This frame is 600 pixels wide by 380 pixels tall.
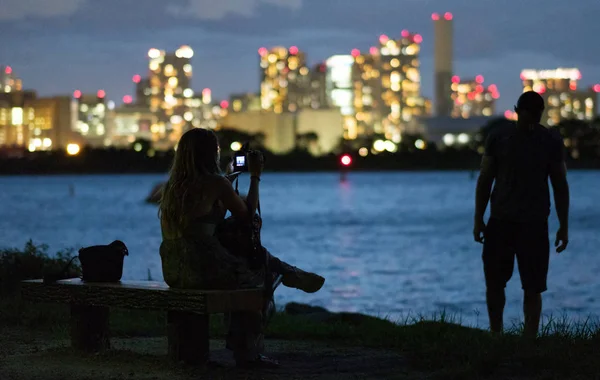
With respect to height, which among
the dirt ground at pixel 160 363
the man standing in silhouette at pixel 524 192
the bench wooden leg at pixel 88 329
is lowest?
the dirt ground at pixel 160 363

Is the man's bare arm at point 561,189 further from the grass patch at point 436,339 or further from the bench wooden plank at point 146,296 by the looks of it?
the bench wooden plank at point 146,296

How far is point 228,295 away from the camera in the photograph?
19.8ft

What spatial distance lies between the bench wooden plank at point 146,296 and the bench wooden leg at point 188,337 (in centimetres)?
16

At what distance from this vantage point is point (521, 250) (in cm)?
713

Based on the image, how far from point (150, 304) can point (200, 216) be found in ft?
1.70

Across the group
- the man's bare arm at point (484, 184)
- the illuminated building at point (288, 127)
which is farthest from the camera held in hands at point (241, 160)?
the illuminated building at point (288, 127)

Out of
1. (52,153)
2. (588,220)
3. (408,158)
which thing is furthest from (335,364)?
(52,153)

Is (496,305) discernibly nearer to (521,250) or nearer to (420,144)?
(521,250)

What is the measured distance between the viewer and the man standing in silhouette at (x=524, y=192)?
7109 mm

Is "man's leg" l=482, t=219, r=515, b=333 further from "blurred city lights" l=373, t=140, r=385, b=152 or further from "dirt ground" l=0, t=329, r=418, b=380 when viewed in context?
"blurred city lights" l=373, t=140, r=385, b=152

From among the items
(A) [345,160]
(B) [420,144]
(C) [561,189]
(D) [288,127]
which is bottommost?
(C) [561,189]

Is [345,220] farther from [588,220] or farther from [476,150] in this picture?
[476,150]

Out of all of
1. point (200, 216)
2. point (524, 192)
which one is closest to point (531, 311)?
point (524, 192)

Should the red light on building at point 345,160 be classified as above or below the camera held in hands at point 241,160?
above
